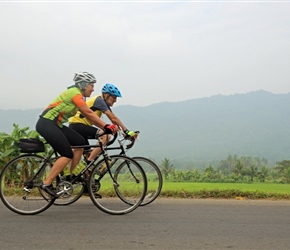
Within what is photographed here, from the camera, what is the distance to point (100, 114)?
6445 millimetres

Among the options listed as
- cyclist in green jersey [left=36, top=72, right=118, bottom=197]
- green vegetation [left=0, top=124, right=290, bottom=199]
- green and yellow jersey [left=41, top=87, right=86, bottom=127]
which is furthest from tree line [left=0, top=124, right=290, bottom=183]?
green and yellow jersey [left=41, top=87, right=86, bottom=127]

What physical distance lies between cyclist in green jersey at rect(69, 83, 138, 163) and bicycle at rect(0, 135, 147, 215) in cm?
27

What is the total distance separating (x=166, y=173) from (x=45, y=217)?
389cm

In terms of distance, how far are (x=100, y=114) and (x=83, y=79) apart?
0.88 m

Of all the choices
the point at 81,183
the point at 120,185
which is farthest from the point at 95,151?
the point at 120,185

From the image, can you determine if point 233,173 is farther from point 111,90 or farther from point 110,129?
point 110,129

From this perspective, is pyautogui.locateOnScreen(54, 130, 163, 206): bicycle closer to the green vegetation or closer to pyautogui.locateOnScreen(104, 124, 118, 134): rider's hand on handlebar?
pyautogui.locateOnScreen(104, 124, 118, 134): rider's hand on handlebar

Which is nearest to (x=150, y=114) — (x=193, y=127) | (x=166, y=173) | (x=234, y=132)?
(x=193, y=127)

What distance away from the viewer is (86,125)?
21.1 feet

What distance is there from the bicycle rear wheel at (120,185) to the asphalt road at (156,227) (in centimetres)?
14

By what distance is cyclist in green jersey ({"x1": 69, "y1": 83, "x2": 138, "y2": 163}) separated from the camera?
6.19 metres

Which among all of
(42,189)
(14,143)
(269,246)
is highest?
(14,143)

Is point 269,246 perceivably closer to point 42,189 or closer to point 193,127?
point 42,189

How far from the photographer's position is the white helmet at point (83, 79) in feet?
18.7
